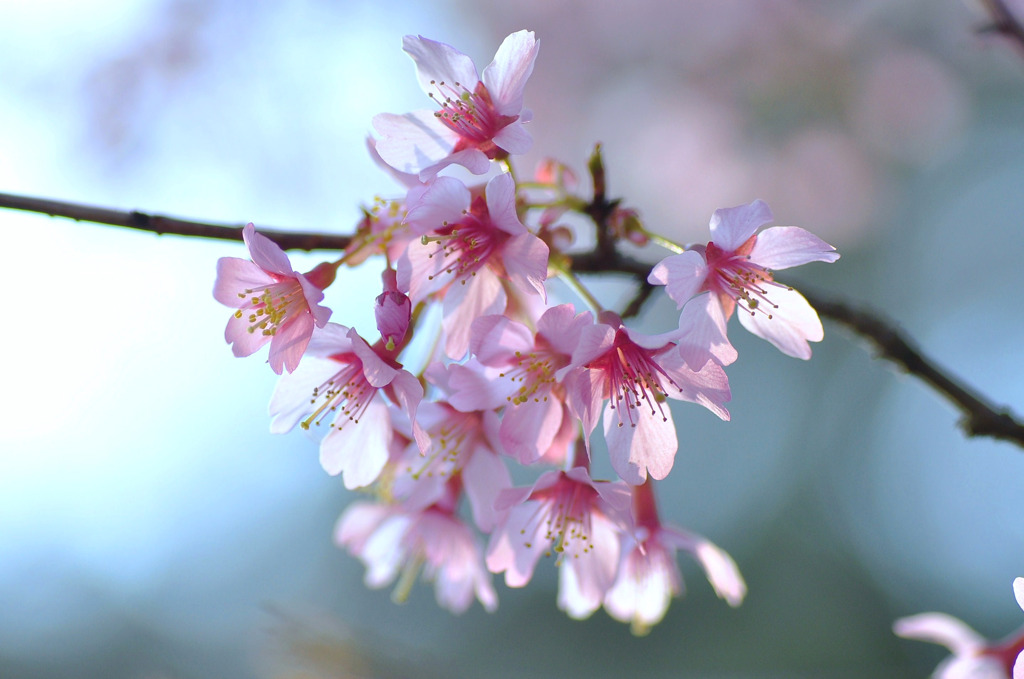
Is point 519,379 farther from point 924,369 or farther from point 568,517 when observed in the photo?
point 924,369

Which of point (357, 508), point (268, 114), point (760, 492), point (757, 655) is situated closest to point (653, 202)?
point (268, 114)

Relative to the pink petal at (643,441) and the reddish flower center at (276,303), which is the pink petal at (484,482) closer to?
the pink petal at (643,441)

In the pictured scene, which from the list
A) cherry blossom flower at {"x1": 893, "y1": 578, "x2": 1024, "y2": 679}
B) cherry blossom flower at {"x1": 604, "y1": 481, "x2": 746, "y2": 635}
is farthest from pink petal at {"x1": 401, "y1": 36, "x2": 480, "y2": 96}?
cherry blossom flower at {"x1": 893, "y1": 578, "x2": 1024, "y2": 679}

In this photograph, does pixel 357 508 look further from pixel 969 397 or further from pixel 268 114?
pixel 268 114

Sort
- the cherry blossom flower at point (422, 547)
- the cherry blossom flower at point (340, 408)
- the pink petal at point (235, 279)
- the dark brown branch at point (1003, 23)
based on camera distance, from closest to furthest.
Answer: the pink petal at point (235, 279) → the cherry blossom flower at point (340, 408) → the dark brown branch at point (1003, 23) → the cherry blossom flower at point (422, 547)

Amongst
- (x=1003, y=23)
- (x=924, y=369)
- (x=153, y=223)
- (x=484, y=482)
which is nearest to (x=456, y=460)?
(x=484, y=482)

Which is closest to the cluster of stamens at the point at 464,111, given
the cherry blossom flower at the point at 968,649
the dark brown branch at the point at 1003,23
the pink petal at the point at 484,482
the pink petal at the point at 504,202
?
the pink petal at the point at 504,202
